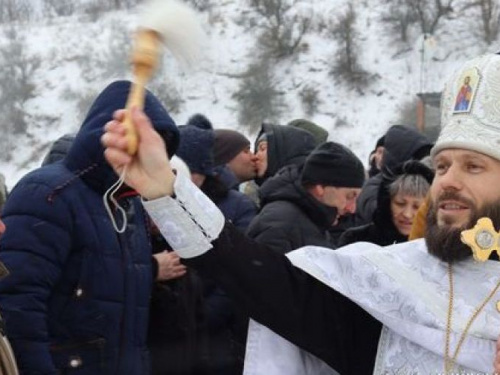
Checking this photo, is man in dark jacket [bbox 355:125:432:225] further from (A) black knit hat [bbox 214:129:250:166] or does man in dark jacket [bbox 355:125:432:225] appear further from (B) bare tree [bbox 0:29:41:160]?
(B) bare tree [bbox 0:29:41:160]

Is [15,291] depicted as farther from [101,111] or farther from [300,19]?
[300,19]

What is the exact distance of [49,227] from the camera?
7.23 feet

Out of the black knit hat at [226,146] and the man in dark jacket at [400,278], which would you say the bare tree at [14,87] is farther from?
the man in dark jacket at [400,278]

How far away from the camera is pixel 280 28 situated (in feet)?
98.8

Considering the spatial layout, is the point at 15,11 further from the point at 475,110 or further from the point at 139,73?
the point at 139,73

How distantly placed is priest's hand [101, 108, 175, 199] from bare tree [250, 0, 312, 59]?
28.0 meters

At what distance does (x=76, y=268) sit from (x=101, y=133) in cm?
37

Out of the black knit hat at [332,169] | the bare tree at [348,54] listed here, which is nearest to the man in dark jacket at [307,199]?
the black knit hat at [332,169]

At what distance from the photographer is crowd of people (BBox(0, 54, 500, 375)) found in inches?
62.2

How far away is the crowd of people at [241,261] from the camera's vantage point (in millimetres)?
1581

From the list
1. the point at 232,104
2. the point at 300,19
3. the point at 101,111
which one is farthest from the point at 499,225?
the point at 300,19

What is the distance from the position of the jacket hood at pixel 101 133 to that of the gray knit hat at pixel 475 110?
28.0 inches

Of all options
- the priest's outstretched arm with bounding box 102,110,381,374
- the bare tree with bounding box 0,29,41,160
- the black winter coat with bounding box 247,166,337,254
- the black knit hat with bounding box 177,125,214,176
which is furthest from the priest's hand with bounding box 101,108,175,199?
the bare tree with bounding box 0,29,41,160

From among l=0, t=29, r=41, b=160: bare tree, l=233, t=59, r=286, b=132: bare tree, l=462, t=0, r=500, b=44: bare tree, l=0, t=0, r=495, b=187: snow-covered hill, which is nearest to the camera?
l=0, t=0, r=495, b=187: snow-covered hill
